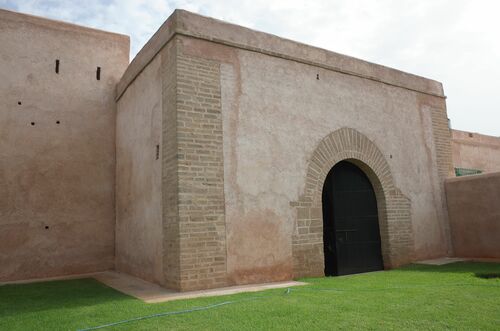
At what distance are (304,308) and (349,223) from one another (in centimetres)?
370

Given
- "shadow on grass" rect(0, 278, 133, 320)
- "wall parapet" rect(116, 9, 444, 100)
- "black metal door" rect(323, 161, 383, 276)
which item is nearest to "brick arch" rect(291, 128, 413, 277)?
"black metal door" rect(323, 161, 383, 276)

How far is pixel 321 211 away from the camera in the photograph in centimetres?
694

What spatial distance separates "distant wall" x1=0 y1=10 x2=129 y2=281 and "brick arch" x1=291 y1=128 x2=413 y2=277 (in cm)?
431

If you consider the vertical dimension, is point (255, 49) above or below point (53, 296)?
above

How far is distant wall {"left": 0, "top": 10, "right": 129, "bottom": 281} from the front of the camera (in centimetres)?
767

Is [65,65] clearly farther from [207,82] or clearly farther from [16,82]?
[207,82]

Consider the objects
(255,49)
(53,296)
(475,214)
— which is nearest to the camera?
(53,296)

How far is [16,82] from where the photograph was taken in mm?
8016

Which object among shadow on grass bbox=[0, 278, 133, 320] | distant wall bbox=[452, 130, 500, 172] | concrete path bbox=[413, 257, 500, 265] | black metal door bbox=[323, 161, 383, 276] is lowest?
concrete path bbox=[413, 257, 500, 265]

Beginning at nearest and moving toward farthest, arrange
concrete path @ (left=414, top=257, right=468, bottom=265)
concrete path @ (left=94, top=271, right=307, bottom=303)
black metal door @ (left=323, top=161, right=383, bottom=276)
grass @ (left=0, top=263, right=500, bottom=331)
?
1. grass @ (left=0, top=263, right=500, bottom=331)
2. concrete path @ (left=94, top=271, right=307, bottom=303)
3. black metal door @ (left=323, top=161, right=383, bottom=276)
4. concrete path @ (left=414, top=257, right=468, bottom=265)

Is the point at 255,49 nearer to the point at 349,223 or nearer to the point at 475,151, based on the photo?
the point at 349,223

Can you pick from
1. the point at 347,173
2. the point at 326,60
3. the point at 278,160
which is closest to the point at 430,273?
the point at 347,173

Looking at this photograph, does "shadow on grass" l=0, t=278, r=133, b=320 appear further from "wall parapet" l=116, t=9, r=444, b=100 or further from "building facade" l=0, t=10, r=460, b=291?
"wall parapet" l=116, t=9, r=444, b=100

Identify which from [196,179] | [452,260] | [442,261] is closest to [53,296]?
[196,179]
